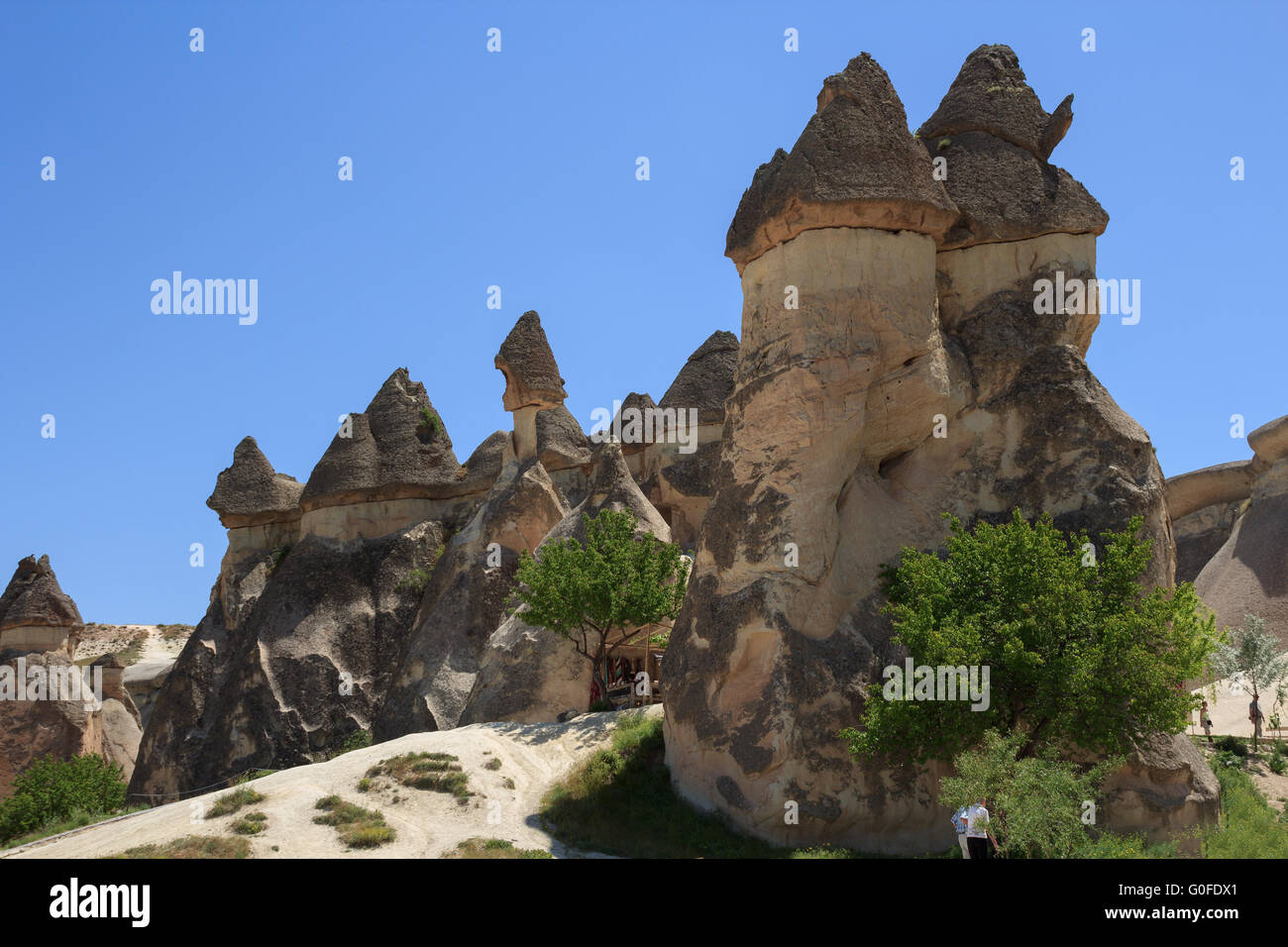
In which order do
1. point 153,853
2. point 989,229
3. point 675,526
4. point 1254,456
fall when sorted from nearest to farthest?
point 153,853 < point 989,229 < point 675,526 < point 1254,456

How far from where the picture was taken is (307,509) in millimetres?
32469

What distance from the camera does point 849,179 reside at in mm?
18656

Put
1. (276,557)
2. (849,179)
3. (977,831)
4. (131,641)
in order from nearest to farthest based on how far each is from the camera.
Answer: (977,831), (849,179), (276,557), (131,641)

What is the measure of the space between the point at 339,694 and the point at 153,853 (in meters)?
14.4

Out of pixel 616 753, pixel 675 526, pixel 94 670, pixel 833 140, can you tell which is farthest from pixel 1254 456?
pixel 94 670

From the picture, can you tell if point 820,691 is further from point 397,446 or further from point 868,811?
point 397,446

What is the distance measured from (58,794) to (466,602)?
9462mm

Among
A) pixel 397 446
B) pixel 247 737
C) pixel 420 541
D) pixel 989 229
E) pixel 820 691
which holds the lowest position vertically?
pixel 247 737

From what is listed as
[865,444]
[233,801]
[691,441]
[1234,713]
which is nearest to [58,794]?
[233,801]

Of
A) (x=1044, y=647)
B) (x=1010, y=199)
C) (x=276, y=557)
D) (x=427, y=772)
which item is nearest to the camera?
(x=1044, y=647)

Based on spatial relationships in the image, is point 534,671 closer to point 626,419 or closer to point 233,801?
point 233,801

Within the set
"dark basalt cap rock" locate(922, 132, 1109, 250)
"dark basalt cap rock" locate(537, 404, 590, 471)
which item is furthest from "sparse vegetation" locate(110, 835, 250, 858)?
"dark basalt cap rock" locate(537, 404, 590, 471)

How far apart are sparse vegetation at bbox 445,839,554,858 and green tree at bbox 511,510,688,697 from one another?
643cm

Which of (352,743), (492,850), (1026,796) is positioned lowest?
(352,743)
